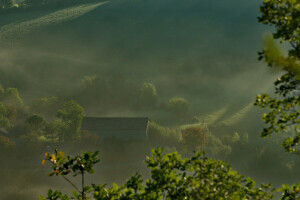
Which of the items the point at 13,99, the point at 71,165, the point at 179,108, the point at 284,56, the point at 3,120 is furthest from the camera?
the point at 179,108

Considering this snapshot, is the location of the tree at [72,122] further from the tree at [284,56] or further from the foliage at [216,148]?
the tree at [284,56]

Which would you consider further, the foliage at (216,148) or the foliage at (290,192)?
the foliage at (216,148)

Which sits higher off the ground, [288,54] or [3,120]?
[3,120]

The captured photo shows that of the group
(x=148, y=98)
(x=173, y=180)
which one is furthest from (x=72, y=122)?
(x=173, y=180)

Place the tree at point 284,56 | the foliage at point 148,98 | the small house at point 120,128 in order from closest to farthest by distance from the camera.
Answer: the tree at point 284,56, the small house at point 120,128, the foliage at point 148,98

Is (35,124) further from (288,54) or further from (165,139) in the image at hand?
(288,54)

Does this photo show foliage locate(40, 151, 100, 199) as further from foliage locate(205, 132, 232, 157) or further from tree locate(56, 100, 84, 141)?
foliage locate(205, 132, 232, 157)

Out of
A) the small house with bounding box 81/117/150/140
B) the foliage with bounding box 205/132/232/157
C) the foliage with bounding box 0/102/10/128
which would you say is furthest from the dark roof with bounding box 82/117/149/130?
the foliage with bounding box 0/102/10/128

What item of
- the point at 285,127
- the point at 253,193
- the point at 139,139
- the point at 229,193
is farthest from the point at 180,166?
the point at 139,139

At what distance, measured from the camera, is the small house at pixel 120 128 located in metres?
101

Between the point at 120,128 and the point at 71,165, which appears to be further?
the point at 120,128

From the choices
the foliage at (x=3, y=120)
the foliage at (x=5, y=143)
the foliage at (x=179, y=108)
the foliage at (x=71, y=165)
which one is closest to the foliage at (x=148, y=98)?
the foliage at (x=179, y=108)

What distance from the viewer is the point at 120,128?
10194 centimetres

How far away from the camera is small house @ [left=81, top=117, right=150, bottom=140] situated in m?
101
